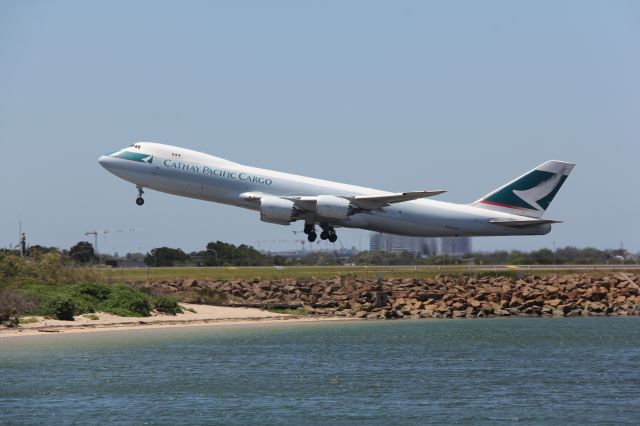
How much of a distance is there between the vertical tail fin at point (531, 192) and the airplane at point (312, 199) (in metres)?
0.09

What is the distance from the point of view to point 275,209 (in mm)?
62250

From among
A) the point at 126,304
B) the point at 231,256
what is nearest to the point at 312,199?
the point at 126,304

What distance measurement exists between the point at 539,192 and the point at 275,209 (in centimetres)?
1810

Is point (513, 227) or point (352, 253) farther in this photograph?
point (352, 253)

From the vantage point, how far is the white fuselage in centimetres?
6178

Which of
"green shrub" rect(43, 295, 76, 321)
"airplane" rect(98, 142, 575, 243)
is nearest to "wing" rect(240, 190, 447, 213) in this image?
"airplane" rect(98, 142, 575, 243)

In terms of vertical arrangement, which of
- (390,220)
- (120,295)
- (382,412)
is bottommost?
(382,412)

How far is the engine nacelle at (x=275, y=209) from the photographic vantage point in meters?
62.2

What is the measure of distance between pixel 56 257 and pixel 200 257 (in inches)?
1408

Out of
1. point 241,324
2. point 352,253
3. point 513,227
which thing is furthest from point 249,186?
point 352,253

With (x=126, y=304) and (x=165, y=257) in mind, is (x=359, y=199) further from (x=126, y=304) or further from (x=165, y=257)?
(x=165, y=257)

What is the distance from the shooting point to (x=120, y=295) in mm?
57312

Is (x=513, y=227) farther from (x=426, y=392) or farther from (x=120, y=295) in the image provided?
(x=426, y=392)

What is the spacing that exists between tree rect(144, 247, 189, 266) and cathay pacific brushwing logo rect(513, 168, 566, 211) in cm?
3686
